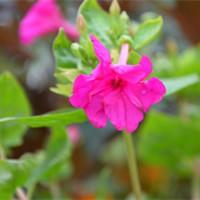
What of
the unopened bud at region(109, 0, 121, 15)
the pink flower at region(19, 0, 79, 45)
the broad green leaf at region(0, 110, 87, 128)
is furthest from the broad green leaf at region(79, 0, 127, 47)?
the pink flower at region(19, 0, 79, 45)

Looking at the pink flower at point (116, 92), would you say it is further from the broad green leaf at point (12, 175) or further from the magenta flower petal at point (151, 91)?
the broad green leaf at point (12, 175)

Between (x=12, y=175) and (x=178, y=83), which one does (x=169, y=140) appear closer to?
(x=178, y=83)

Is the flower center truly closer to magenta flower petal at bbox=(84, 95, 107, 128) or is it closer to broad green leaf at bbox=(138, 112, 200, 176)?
magenta flower petal at bbox=(84, 95, 107, 128)

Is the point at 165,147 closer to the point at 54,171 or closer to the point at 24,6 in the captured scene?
the point at 54,171

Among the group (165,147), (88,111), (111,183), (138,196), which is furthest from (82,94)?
(111,183)

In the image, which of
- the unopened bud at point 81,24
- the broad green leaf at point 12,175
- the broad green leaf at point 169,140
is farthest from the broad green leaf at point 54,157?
the broad green leaf at point 169,140
